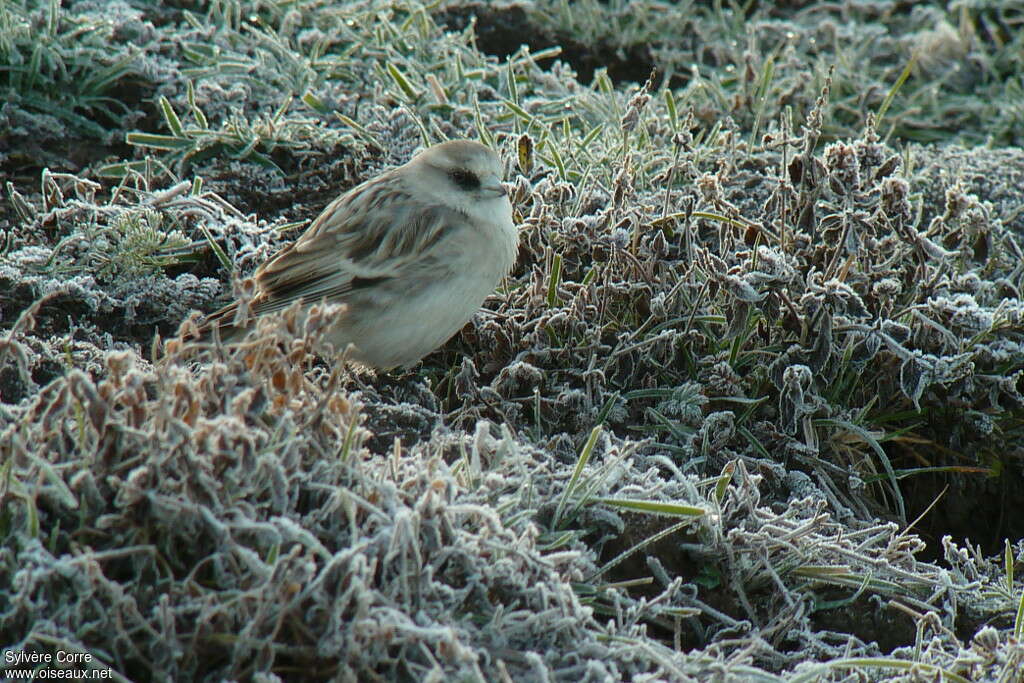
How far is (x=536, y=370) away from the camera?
4.25 metres

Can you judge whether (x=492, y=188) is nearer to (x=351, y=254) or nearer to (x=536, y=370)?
(x=351, y=254)

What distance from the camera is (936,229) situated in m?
4.62

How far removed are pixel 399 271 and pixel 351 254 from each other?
7.6 inches

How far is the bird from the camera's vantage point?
424 centimetres

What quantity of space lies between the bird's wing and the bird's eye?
12 cm

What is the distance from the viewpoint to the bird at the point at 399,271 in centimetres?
424

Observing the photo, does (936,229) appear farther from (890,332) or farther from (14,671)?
(14,671)

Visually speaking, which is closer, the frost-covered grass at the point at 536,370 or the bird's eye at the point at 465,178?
the frost-covered grass at the point at 536,370

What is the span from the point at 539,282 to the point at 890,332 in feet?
4.31

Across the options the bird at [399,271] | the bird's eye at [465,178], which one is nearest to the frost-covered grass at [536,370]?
the bird at [399,271]

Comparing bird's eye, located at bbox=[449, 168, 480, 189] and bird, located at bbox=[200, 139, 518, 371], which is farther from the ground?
bird's eye, located at bbox=[449, 168, 480, 189]

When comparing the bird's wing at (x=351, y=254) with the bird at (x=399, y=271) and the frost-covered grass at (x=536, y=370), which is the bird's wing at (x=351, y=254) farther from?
the frost-covered grass at (x=536, y=370)

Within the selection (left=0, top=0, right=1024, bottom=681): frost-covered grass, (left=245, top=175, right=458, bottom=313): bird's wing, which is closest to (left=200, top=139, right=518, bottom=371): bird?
(left=245, top=175, right=458, bottom=313): bird's wing

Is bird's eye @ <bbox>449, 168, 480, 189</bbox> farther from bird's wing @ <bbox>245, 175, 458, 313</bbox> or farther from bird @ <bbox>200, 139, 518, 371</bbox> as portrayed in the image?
bird's wing @ <bbox>245, 175, 458, 313</bbox>
